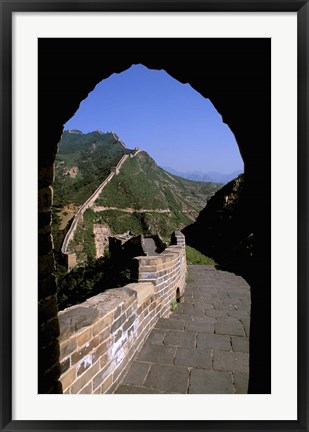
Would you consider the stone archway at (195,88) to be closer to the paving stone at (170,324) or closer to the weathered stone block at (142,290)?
the weathered stone block at (142,290)

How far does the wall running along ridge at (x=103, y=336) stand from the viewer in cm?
199

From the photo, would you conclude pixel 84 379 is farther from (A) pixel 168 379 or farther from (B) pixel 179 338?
(B) pixel 179 338

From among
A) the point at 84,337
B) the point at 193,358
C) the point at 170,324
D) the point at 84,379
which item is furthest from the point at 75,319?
the point at 170,324

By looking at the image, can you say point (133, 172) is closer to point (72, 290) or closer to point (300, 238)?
point (72, 290)

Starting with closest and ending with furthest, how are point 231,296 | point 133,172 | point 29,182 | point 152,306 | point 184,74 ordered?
point 29,182 < point 184,74 < point 152,306 < point 231,296 < point 133,172

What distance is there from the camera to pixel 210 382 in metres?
3.06

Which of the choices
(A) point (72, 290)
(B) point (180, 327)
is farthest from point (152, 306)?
(A) point (72, 290)

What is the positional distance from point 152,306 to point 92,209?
34580 millimetres

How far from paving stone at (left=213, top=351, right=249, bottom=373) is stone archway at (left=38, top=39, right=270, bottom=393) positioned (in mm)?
1954

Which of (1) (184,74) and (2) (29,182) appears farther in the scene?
(1) (184,74)

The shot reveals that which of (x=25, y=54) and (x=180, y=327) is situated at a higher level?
(x=25, y=54)

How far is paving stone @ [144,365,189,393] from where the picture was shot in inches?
114

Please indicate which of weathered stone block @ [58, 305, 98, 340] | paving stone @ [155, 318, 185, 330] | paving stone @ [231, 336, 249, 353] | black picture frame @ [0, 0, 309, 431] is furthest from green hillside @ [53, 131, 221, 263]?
black picture frame @ [0, 0, 309, 431]

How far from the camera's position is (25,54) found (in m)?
1.35
